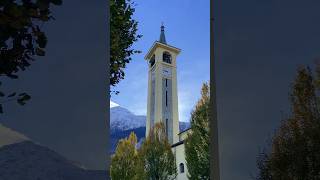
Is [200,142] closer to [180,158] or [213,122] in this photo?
[180,158]

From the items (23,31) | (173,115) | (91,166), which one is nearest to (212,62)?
(91,166)

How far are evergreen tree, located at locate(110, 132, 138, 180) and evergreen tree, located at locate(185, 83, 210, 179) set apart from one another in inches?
252

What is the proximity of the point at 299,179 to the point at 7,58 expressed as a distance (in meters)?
7.63

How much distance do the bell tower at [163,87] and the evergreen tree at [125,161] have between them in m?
30.1

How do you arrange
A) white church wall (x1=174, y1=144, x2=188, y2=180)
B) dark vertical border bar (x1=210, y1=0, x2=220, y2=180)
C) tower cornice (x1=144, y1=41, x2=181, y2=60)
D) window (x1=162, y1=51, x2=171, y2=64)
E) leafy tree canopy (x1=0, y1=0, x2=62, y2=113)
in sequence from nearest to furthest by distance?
leafy tree canopy (x1=0, y1=0, x2=62, y2=113) < dark vertical border bar (x1=210, y1=0, x2=220, y2=180) < white church wall (x1=174, y1=144, x2=188, y2=180) < tower cornice (x1=144, y1=41, x2=181, y2=60) < window (x1=162, y1=51, x2=171, y2=64)

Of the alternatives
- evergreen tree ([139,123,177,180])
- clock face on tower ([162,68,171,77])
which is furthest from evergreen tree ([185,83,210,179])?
clock face on tower ([162,68,171,77])

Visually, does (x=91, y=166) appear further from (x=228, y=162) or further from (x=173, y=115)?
(x=173, y=115)

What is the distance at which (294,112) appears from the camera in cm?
901

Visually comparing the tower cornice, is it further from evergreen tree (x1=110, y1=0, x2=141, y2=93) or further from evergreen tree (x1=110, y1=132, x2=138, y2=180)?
evergreen tree (x1=110, y1=0, x2=141, y2=93)

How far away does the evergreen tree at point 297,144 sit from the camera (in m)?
8.73

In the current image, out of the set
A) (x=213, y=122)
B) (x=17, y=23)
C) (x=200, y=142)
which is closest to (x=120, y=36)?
(x=213, y=122)

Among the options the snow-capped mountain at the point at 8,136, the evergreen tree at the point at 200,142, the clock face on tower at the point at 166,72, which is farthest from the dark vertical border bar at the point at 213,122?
the clock face on tower at the point at 166,72

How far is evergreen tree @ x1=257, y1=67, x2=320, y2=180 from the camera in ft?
28.7

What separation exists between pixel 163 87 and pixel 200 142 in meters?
42.6
